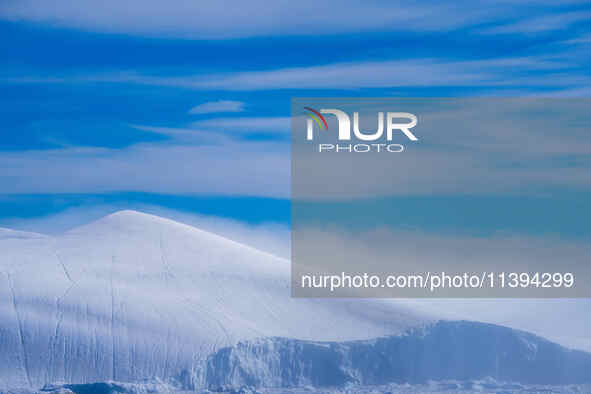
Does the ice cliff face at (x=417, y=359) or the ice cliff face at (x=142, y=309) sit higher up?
the ice cliff face at (x=142, y=309)

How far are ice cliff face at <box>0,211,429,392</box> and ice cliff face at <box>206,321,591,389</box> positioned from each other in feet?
4.82

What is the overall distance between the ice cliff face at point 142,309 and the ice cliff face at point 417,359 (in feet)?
4.82

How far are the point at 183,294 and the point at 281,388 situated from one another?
10.4 metres

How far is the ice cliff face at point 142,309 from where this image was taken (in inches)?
1658

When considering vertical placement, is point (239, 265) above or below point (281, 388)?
above

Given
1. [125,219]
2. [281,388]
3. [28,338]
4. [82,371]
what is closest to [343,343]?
[281,388]

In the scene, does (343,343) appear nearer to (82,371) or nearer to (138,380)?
(138,380)

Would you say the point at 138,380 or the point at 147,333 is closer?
the point at 138,380

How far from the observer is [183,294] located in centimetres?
4934

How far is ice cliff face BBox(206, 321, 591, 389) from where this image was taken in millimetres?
42406

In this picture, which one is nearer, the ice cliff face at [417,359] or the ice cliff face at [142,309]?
the ice cliff face at [142,309]

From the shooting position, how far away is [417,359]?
43.9 metres

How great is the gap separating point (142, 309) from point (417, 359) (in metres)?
15.4

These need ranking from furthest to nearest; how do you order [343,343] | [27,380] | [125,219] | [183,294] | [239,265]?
[125,219], [239,265], [183,294], [343,343], [27,380]
